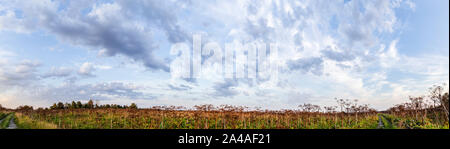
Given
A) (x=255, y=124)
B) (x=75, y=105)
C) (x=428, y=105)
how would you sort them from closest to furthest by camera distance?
1. (x=255, y=124)
2. (x=428, y=105)
3. (x=75, y=105)

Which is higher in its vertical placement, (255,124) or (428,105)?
(428,105)

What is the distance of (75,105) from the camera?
39.6 metres
